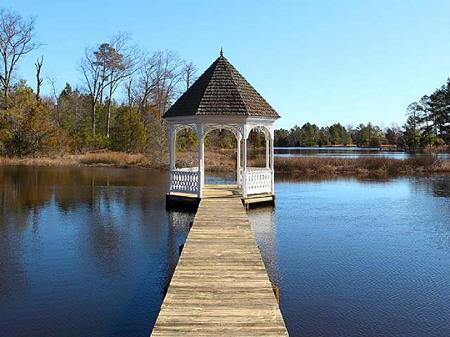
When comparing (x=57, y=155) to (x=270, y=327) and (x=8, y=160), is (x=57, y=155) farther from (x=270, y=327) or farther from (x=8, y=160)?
(x=270, y=327)

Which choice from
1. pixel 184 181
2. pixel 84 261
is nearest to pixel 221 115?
pixel 184 181

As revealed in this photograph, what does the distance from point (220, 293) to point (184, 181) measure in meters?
11.3

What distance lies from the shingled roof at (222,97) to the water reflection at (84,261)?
3678mm

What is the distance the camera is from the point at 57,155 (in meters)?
39.6

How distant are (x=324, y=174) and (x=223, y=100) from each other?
18.5m

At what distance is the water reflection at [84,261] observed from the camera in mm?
6516

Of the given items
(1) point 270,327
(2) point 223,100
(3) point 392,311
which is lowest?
(3) point 392,311

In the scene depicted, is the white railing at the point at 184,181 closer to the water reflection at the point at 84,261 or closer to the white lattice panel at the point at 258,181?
the water reflection at the point at 84,261

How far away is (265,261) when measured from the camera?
955 centimetres

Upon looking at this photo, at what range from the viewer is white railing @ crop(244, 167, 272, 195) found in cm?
1653

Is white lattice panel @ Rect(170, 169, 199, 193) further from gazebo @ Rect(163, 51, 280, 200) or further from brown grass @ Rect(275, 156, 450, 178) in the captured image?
brown grass @ Rect(275, 156, 450, 178)

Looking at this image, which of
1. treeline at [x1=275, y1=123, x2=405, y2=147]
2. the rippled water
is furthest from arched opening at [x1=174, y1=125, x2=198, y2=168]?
treeline at [x1=275, y1=123, x2=405, y2=147]

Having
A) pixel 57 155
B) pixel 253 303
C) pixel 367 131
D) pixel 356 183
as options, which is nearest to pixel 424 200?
pixel 356 183

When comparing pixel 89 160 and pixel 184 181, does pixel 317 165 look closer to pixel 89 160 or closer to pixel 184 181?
pixel 89 160
